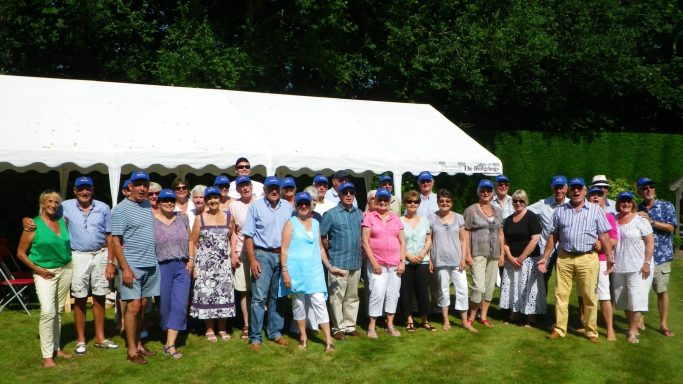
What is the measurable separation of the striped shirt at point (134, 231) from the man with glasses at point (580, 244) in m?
4.24

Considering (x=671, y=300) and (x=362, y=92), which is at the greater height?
(x=362, y=92)

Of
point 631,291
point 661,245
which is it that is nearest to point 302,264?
point 631,291

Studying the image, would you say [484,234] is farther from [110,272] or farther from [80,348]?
[80,348]

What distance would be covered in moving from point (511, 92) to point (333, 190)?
13.9 meters

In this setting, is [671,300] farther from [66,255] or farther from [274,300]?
[66,255]

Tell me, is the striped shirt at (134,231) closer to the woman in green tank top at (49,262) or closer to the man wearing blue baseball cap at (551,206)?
the woman in green tank top at (49,262)

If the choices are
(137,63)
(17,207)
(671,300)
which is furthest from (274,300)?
(137,63)

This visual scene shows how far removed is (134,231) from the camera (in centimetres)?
577

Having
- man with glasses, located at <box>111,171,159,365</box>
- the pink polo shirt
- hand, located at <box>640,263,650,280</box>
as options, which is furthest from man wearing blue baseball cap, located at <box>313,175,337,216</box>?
hand, located at <box>640,263,650,280</box>

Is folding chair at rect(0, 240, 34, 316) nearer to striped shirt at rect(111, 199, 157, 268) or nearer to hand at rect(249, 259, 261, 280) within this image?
striped shirt at rect(111, 199, 157, 268)

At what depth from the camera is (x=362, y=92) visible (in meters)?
19.3

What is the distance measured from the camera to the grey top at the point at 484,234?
7.39 metres

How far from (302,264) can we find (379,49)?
43.2 feet

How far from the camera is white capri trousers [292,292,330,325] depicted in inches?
250
